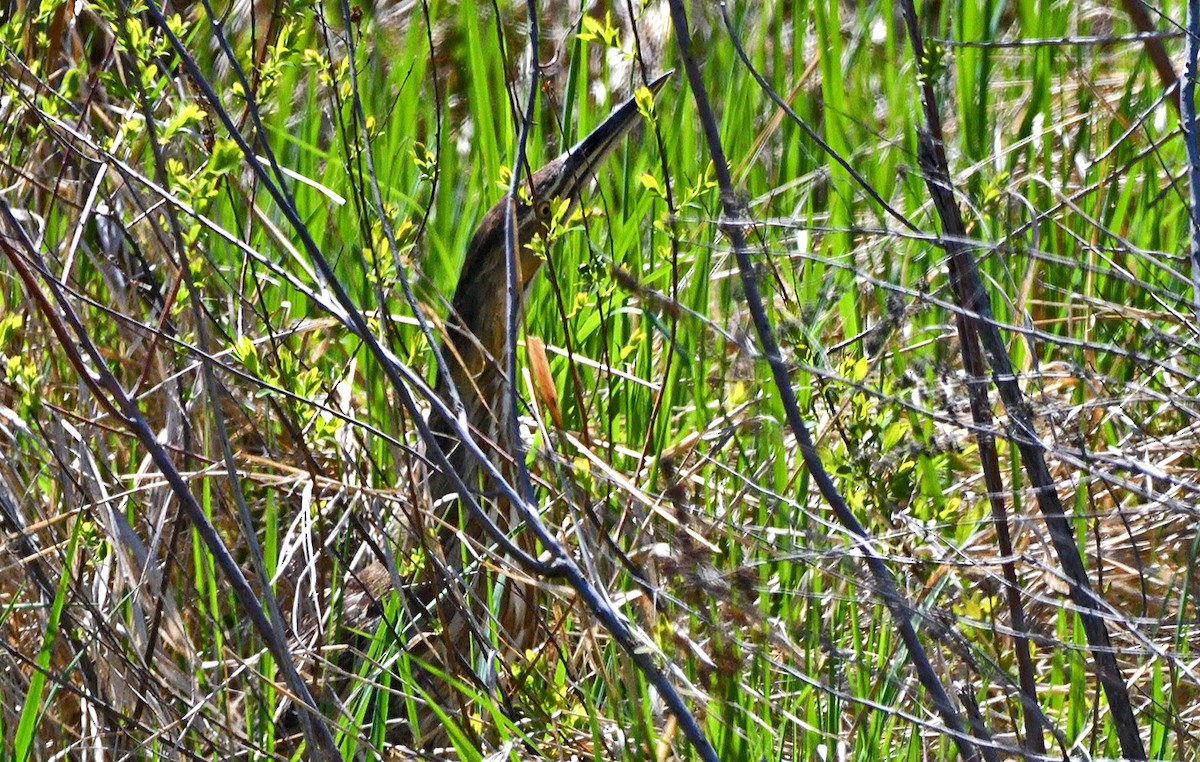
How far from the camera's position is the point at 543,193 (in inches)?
76.3

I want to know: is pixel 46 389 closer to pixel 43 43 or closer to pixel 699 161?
pixel 43 43

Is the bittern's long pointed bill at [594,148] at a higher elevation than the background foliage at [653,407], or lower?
higher

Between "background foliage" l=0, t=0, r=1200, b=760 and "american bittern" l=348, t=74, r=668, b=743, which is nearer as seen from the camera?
"background foliage" l=0, t=0, r=1200, b=760

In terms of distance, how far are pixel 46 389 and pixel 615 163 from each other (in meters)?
1.17

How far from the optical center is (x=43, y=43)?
187 cm

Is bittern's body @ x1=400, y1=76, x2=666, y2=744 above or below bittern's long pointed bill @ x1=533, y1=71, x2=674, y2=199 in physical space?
below

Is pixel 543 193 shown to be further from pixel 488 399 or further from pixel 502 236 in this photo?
pixel 488 399

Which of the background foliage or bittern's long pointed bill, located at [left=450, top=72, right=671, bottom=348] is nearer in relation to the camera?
the background foliage

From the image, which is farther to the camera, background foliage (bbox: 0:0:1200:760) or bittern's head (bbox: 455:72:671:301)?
bittern's head (bbox: 455:72:671:301)

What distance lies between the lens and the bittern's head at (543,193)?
1.86 meters

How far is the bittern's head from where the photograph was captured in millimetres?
1858

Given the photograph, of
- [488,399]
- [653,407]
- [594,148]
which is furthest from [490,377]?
[594,148]

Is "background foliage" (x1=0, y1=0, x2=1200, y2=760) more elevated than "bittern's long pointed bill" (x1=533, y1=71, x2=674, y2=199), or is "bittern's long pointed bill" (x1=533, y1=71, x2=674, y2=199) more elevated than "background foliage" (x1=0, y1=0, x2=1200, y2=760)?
"bittern's long pointed bill" (x1=533, y1=71, x2=674, y2=199)

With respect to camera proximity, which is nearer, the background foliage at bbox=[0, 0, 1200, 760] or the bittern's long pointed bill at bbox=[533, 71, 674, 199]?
the background foliage at bbox=[0, 0, 1200, 760]
